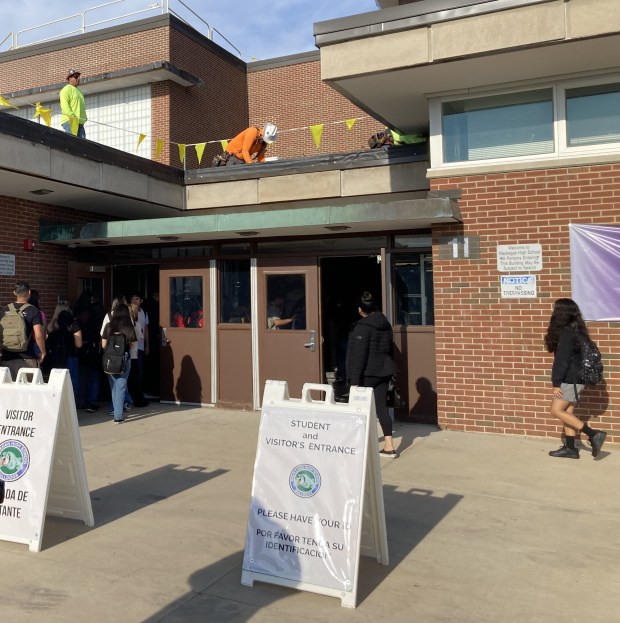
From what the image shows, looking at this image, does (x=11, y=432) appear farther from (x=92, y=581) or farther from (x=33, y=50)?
(x=33, y=50)

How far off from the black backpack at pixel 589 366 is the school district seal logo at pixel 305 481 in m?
3.68

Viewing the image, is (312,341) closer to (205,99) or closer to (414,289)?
(414,289)

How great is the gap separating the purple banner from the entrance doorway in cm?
393

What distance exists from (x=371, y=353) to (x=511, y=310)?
203cm

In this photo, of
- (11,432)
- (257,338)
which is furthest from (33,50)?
(11,432)

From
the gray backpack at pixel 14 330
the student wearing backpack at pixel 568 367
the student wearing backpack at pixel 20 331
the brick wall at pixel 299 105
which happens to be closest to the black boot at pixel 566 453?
the student wearing backpack at pixel 568 367

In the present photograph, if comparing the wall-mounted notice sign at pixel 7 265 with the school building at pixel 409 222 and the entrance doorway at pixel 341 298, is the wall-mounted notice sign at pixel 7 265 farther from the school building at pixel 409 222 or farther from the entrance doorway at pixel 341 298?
the entrance doorway at pixel 341 298

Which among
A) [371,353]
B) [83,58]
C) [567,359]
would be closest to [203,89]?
[83,58]

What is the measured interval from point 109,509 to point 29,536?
0.86m

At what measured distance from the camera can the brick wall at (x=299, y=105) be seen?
20.6m

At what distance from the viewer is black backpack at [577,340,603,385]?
20.1 feet

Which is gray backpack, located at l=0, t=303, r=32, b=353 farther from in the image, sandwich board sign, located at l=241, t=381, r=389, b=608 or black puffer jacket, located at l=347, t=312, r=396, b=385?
sandwich board sign, located at l=241, t=381, r=389, b=608

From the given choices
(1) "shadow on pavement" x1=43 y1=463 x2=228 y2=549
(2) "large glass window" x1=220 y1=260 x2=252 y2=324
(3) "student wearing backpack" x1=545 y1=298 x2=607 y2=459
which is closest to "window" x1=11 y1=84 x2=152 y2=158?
(2) "large glass window" x1=220 y1=260 x2=252 y2=324

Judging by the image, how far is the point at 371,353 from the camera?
6.46 m
